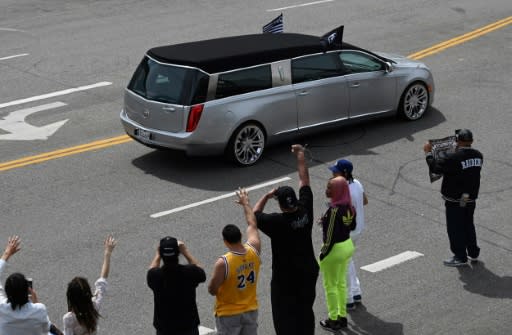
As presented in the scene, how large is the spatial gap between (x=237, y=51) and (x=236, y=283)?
724cm

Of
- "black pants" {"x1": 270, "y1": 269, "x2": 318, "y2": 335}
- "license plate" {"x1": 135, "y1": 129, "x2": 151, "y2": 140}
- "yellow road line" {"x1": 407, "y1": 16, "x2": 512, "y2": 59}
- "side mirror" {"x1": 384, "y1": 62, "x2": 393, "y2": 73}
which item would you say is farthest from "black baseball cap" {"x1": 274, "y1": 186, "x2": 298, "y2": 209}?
"yellow road line" {"x1": 407, "y1": 16, "x2": 512, "y2": 59}

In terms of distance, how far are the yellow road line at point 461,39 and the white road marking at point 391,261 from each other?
9.76 metres

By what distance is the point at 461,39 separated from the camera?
2316cm

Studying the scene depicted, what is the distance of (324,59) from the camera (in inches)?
644

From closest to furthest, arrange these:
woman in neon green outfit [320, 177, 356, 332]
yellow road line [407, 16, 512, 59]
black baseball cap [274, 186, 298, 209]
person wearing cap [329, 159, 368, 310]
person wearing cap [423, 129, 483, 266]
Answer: black baseball cap [274, 186, 298, 209] < woman in neon green outfit [320, 177, 356, 332] < person wearing cap [329, 159, 368, 310] < person wearing cap [423, 129, 483, 266] < yellow road line [407, 16, 512, 59]

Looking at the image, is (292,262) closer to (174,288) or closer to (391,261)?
(174,288)

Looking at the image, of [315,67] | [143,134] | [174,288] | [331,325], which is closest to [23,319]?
[174,288]

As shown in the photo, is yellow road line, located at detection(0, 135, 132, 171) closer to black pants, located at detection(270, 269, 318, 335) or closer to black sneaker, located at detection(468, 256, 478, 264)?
black sneaker, located at detection(468, 256, 478, 264)

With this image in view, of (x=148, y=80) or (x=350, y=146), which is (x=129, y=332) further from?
(x=350, y=146)

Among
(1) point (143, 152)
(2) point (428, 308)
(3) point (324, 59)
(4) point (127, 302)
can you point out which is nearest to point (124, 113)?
(1) point (143, 152)

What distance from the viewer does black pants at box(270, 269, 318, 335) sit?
9.44m

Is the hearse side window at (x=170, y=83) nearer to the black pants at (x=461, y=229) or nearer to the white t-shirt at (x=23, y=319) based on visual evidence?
the black pants at (x=461, y=229)

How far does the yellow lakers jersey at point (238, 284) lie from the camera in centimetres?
879

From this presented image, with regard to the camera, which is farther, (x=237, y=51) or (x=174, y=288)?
(x=237, y=51)
